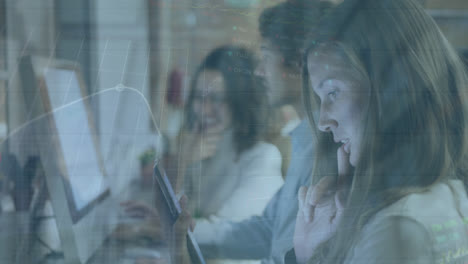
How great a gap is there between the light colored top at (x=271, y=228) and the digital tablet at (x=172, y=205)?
25mm

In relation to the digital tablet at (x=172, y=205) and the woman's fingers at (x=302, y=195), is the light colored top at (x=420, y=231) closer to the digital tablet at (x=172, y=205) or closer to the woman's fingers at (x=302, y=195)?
the woman's fingers at (x=302, y=195)

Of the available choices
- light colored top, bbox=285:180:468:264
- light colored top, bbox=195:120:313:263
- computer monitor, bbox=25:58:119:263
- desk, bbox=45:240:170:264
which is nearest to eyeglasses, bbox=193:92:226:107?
light colored top, bbox=195:120:313:263

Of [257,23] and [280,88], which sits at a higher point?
[257,23]

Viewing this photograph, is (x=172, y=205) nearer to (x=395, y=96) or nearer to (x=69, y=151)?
(x=69, y=151)

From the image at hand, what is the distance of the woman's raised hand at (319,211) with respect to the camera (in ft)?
4.39

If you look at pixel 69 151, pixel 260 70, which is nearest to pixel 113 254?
pixel 69 151

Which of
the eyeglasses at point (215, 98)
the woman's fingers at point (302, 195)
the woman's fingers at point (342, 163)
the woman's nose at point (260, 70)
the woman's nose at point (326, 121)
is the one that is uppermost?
the woman's nose at point (260, 70)

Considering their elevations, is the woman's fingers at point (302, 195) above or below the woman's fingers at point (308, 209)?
above

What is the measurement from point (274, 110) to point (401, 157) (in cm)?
52

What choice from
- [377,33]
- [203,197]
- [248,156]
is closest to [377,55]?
[377,33]

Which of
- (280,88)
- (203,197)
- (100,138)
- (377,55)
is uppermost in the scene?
(377,55)

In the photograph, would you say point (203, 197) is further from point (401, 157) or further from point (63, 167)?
point (401, 157)

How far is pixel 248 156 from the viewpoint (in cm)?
134

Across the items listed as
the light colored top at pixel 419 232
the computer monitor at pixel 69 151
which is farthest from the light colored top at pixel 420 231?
the computer monitor at pixel 69 151
